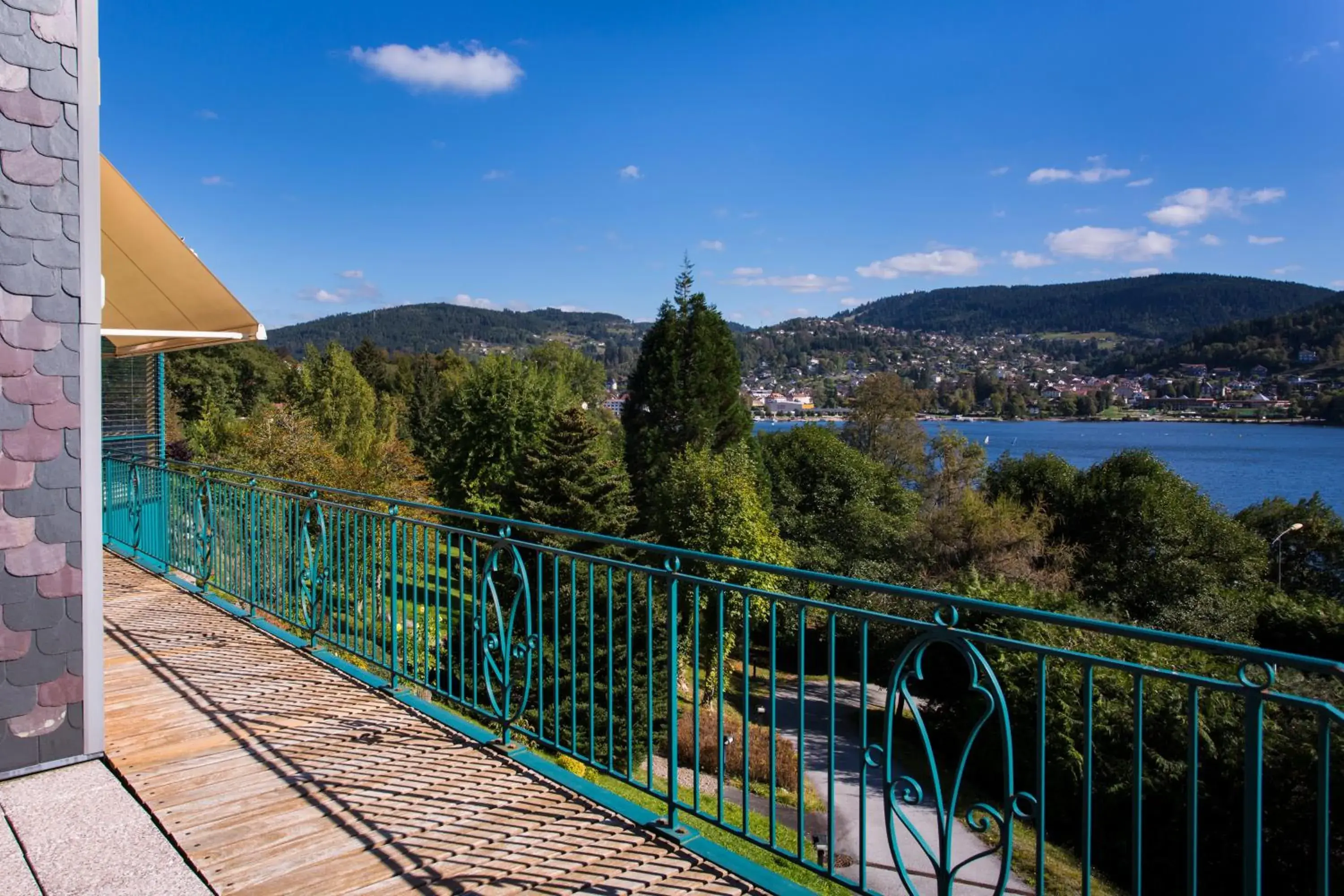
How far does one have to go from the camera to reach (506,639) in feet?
12.4

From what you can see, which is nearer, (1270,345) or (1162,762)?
(1162,762)

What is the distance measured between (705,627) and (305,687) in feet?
68.7

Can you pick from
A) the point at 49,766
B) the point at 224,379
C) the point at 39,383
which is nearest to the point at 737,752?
the point at 49,766

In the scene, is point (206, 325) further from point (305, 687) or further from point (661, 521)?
point (661, 521)

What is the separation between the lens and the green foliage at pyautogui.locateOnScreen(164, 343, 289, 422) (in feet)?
144

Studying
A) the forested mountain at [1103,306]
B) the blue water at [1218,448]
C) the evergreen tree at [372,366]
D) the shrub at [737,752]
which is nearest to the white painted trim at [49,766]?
the shrub at [737,752]

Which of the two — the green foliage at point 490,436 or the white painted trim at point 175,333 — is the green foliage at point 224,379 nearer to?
the green foliage at point 490,436

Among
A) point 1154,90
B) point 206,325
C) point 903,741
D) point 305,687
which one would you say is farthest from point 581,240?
point 305,687

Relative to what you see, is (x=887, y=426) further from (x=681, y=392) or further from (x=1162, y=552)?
(x=1162, y=552)

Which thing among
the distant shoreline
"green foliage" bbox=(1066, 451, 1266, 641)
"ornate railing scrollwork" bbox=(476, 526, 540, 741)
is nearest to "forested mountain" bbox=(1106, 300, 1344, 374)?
the distant shoreline

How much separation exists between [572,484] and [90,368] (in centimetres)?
2326

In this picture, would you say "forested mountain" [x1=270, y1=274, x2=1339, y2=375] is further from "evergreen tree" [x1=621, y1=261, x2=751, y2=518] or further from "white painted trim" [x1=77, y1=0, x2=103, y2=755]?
"white painted trim" [x1=77, y1=0, x2=103, y2=755]

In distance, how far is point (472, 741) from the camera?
12.8ft

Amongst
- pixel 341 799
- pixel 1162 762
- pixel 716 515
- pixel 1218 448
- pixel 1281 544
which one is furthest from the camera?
pixel 1218 448
